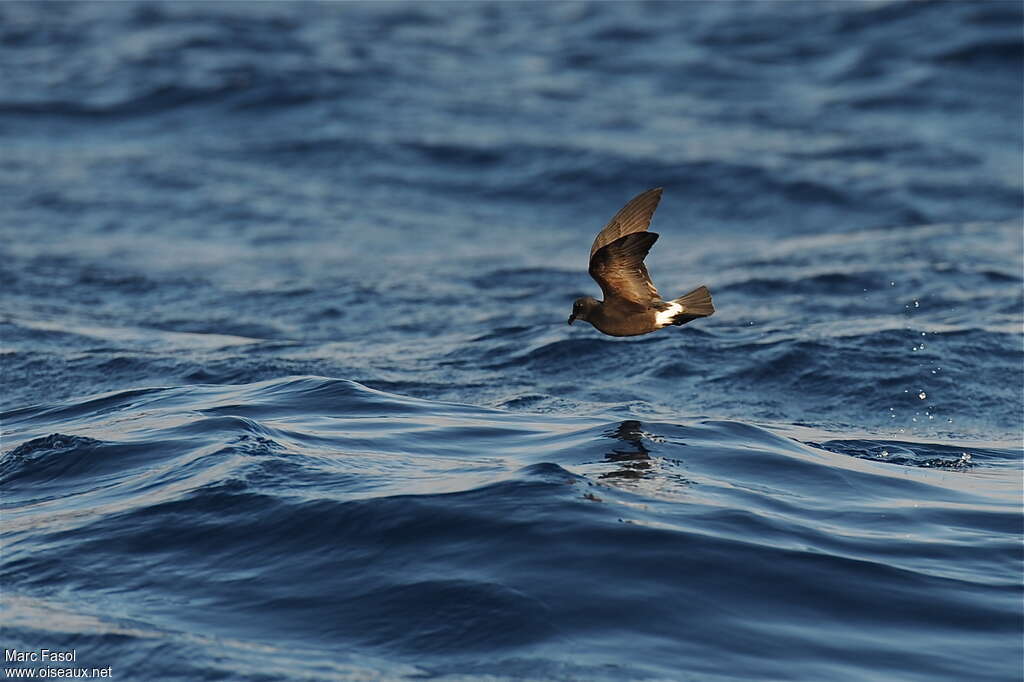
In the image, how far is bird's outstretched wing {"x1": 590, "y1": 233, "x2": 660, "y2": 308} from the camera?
25.1ft

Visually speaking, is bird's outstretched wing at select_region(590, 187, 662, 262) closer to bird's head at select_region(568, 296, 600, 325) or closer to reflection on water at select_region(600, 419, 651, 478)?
bird's head at select_region(568, 296, 600, 325)

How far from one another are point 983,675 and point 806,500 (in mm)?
1948

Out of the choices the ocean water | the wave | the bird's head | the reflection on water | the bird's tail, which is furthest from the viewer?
the bird's head

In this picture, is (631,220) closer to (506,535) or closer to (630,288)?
(630,288)

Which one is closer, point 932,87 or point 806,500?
point 806,500

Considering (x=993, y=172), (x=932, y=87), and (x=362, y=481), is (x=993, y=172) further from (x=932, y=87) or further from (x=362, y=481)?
(x=362, y=481)

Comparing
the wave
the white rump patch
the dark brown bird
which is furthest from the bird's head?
the wave

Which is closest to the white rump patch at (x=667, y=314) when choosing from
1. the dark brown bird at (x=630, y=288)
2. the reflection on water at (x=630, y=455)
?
the dark brown bird at (x=630, y=288)

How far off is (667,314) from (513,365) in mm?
3243

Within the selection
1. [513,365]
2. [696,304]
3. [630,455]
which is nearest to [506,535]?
[630,455]

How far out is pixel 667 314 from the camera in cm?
795

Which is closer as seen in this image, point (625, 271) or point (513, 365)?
point (625, 271)

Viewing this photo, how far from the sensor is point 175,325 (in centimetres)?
1276

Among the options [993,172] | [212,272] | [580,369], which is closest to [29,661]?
[580,369]
